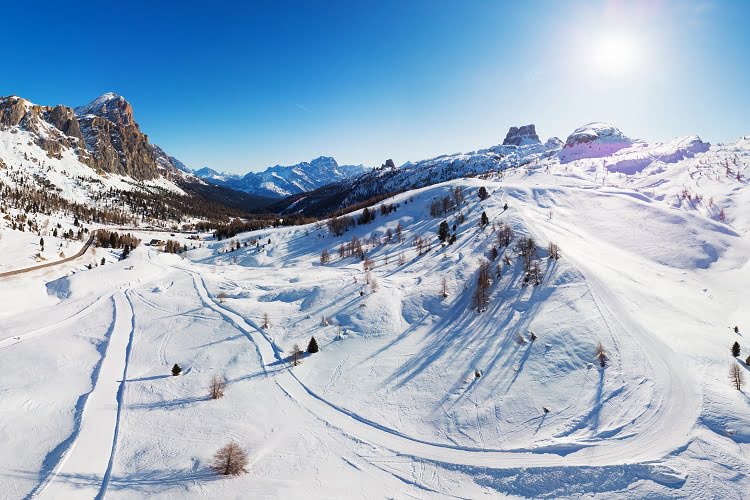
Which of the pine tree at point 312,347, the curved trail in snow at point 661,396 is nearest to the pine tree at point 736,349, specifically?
the curved trail in snow at point 661,396

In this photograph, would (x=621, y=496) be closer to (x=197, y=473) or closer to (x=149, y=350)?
(x=197, y=473)

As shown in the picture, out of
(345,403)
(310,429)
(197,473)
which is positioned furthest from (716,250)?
(197,473)

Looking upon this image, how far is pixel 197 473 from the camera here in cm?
1391

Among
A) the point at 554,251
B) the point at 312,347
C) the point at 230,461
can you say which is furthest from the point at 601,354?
the point at 230,461

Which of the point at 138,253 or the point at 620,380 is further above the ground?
the point at 138,253

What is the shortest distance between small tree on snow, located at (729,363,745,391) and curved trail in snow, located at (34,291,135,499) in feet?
93.3

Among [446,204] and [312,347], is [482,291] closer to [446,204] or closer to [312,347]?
[312,347]

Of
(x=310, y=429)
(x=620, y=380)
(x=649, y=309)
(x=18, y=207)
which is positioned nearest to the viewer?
(x=310, y=429)

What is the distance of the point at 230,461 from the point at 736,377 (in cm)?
2415

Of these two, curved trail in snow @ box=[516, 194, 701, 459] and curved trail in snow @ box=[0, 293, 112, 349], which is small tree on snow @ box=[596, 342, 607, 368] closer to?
curved trail in snow @ box=[516, 194, 701, 459]

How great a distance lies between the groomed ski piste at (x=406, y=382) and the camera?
44.3 feet

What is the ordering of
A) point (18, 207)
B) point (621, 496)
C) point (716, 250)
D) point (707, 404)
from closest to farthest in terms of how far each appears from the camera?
point (621, 496) → point (707, 404) → point (716, 250) → point (18, 207)

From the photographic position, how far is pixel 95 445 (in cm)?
1566

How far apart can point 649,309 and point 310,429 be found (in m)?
25.3
